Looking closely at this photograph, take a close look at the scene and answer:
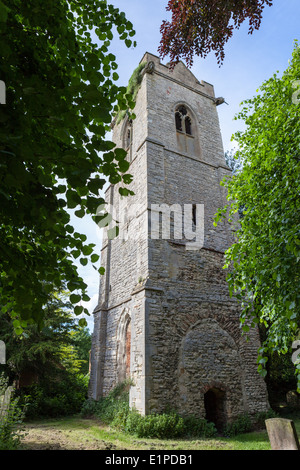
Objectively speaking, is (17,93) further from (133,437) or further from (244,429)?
(244,429)

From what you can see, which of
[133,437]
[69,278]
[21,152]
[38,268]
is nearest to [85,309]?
[69,278]

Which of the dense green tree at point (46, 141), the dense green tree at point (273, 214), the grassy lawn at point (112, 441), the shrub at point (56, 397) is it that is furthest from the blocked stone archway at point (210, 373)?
the dense green tree at point (46, 141)

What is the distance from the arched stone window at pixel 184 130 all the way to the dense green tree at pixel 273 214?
588 centimetres

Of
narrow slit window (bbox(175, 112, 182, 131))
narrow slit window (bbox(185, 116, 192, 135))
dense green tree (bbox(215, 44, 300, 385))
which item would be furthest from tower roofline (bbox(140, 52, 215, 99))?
dense green tree (bbox(215, 44, 300, 385))

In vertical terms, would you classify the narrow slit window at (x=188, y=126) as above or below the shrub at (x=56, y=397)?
above

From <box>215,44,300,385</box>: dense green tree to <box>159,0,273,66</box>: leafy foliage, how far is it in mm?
1454

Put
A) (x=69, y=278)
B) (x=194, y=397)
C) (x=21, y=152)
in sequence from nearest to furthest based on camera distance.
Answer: (x=21, y=152) < (x=69, y=278) < (x=194, y=397)

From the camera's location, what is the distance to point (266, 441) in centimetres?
718

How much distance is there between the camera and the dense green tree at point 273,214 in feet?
14.3

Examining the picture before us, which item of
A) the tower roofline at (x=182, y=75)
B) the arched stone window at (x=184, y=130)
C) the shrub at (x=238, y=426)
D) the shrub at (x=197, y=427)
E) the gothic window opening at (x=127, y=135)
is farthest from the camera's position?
the gothic window opening at (x=127, y=135)

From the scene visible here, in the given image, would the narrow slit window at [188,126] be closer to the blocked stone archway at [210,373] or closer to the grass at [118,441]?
the blocked stone archway at [210,373]

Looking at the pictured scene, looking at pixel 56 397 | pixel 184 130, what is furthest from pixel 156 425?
pixel 184 130

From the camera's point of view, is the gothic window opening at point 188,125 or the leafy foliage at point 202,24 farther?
the gothic window opening at point 188,125
